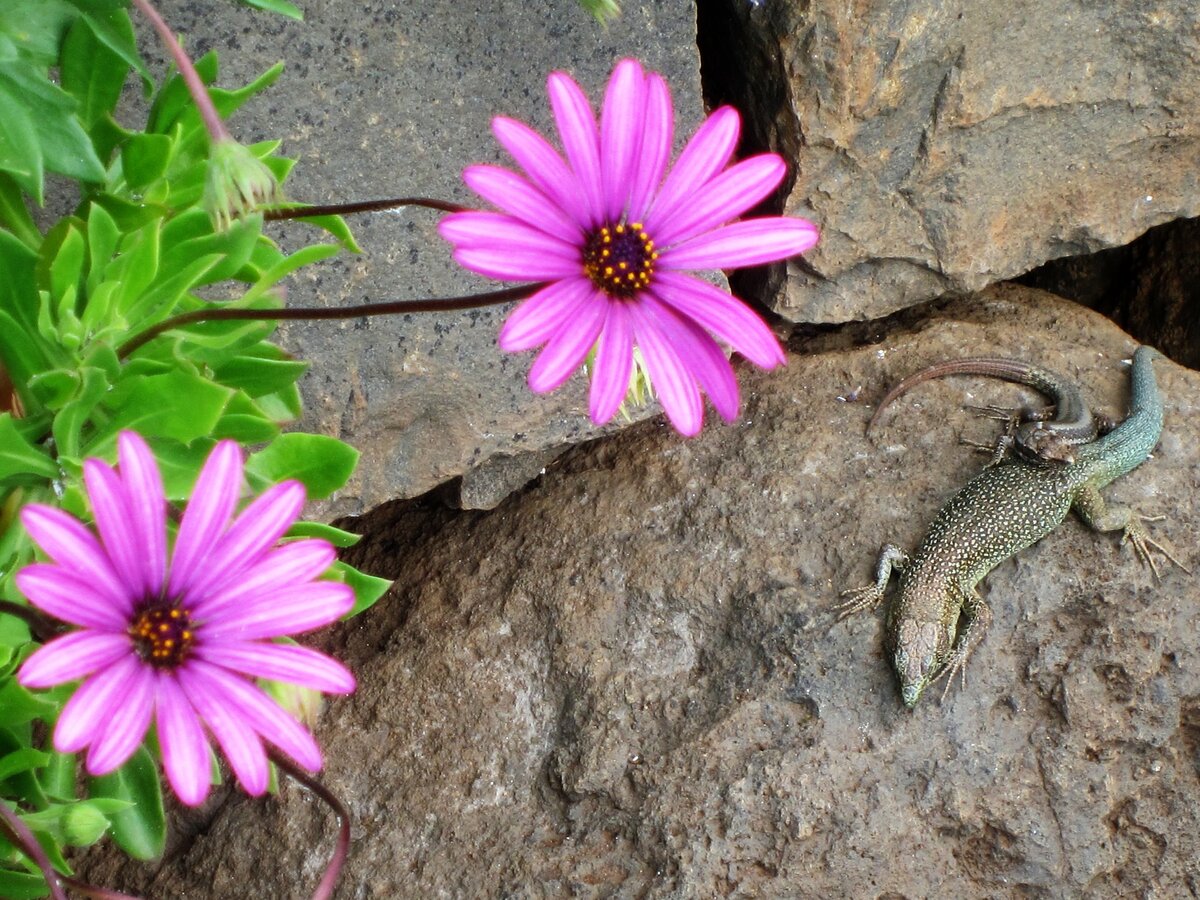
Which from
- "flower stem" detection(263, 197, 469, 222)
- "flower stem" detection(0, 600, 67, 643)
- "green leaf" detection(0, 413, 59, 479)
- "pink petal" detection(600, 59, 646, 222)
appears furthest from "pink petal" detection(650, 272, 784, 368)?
"green leaf" detection(0, 413, 59, 479)

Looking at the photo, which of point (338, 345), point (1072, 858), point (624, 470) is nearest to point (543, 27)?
point (338, 345)

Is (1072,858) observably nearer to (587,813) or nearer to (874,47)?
(587,813)

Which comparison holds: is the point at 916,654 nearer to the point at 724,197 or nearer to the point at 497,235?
the point at 724,197

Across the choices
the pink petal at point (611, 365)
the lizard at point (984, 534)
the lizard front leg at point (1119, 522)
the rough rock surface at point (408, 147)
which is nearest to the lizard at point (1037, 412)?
the lizard at point (984, 534)

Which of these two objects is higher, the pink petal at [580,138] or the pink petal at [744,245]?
the pink petal at [580,138]

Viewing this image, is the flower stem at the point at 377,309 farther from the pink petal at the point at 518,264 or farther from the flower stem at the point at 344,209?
the flower stem at the point at 344,209

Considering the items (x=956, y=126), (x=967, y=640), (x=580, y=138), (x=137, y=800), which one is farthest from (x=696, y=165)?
(x=956, y=126)
